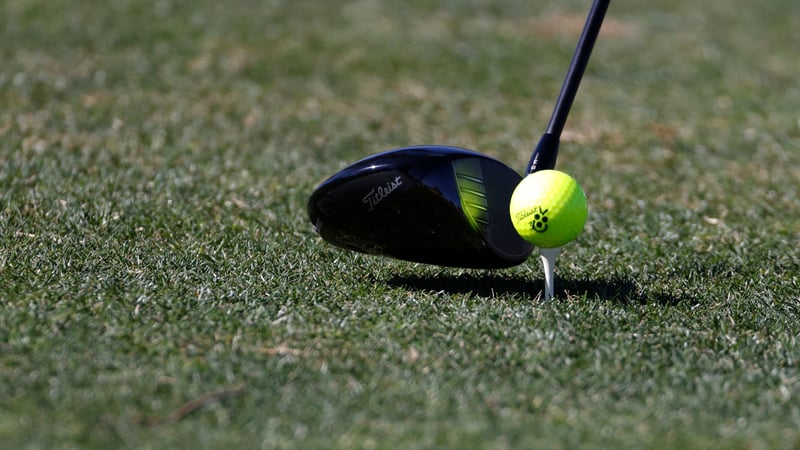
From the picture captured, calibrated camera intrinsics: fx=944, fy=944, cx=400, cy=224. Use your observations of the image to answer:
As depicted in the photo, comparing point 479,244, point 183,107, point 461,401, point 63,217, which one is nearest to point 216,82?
point 183,107

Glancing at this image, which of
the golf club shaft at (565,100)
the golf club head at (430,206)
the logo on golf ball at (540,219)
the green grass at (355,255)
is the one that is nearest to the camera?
the green grass at (355,255)

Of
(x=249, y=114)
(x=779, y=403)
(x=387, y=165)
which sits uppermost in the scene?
(x=387, y=165)

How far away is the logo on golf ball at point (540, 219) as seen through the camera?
4.30m

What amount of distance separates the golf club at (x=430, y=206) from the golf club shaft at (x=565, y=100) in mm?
14

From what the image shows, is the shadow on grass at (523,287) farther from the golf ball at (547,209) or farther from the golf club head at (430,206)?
the golf ball at (547,209)

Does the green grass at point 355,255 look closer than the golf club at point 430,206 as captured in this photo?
Yes

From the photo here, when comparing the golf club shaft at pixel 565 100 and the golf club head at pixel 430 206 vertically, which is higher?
the golf club shaft at pixel 565 100

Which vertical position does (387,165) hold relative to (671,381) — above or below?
above

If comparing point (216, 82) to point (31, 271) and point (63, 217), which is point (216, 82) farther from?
point (31, 271)

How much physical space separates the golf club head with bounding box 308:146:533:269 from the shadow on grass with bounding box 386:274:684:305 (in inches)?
9.2

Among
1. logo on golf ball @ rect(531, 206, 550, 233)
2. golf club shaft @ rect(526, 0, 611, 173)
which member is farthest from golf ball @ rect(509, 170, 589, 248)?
golf club shaft @ rect(526, 0, 611, 173)

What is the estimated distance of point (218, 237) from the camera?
5.66 metres

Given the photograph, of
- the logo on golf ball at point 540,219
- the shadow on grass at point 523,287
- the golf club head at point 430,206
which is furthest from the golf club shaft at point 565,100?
the shadow on grass at point 523,287

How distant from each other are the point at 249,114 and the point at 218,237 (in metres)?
3.65
